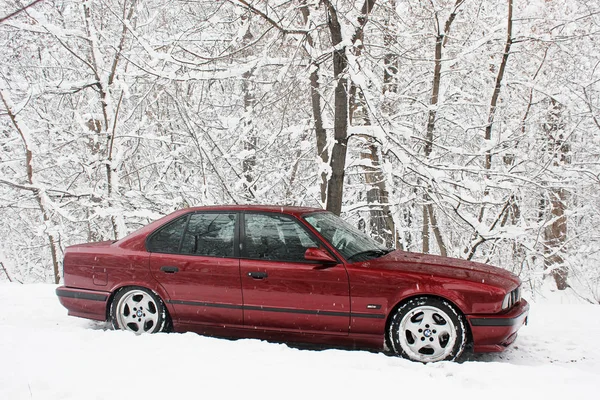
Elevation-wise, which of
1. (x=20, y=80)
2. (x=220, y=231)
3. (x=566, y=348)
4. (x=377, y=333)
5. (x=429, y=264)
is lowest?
(x=566, y=348)

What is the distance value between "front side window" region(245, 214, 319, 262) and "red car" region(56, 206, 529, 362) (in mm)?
10

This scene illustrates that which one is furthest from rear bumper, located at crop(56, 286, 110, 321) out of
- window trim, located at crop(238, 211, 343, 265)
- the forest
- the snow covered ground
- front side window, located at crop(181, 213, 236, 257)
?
the forest

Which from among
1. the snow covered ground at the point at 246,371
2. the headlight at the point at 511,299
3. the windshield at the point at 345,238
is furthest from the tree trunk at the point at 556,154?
the windshield at the point at 345,238

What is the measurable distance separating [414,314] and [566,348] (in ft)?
5.79

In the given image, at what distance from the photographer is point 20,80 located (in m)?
12.0

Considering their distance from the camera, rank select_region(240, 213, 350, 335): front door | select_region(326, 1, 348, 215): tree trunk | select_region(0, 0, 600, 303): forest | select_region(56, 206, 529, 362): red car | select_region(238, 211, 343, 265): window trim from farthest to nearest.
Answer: select_region(0, 0, 600, 303): forest → select_region(326, 1, 348, 215): tree trunk → select_region(238, 211, 343, 265): window trim → select_region(240, 213, 350, 335): front door → select_region(56, 206, 529, 362): red car

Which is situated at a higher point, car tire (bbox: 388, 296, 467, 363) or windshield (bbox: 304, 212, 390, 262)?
windshield (bbox: 304, 212, 390, 262)

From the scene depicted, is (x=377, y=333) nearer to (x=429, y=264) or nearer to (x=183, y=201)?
(x=429, y=264)

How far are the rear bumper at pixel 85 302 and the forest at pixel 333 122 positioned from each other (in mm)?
3840

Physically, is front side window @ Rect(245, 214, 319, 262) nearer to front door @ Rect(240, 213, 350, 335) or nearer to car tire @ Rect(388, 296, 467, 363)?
front door @ Rect(240, 213, 350, 335)

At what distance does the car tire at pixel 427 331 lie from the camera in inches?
179

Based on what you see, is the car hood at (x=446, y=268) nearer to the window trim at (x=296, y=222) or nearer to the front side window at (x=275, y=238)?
the window trim at (x=296, y=222)

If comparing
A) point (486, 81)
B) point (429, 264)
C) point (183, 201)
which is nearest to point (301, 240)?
point (429, 264)

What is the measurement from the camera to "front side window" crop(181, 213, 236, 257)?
5.30 m
